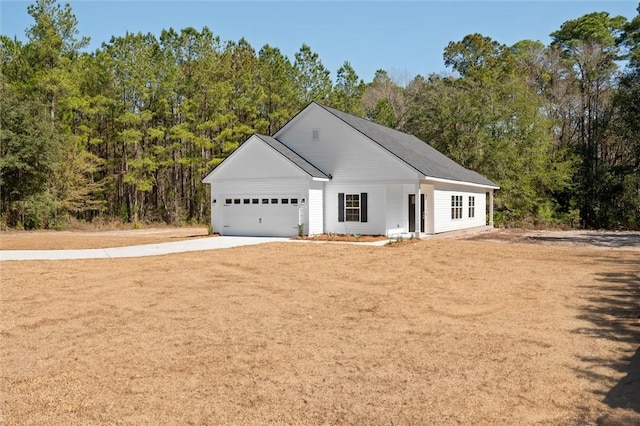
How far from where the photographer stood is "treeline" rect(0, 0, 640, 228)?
32.6 m

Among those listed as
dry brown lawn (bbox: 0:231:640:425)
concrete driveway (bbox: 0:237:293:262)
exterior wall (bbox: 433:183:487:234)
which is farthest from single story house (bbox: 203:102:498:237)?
dry brown lawn (bbox: 0:231:640:425)

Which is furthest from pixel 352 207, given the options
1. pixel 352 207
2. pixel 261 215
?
pixel 261 215

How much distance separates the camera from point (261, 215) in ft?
77.6

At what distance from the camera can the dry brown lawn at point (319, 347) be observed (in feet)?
14.5

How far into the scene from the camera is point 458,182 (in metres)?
25.5

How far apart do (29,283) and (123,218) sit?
30.7 metres

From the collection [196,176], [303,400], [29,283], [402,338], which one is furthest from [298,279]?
[196,176]

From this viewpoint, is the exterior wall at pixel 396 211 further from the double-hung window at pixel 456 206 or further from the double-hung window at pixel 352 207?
the double-hung window at pixel 456 206

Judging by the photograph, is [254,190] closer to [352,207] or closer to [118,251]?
[352,207]

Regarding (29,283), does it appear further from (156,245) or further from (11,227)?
(11,227)

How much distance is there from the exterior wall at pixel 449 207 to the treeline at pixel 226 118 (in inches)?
244

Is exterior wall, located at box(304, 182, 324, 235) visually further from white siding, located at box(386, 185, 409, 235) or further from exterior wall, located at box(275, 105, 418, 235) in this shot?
white siding, located at box(386, 185, 409, 235)

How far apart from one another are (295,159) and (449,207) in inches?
349

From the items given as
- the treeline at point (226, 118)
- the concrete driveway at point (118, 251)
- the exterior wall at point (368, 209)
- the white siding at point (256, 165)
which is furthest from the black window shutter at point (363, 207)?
the treeline at point (226, 118)
